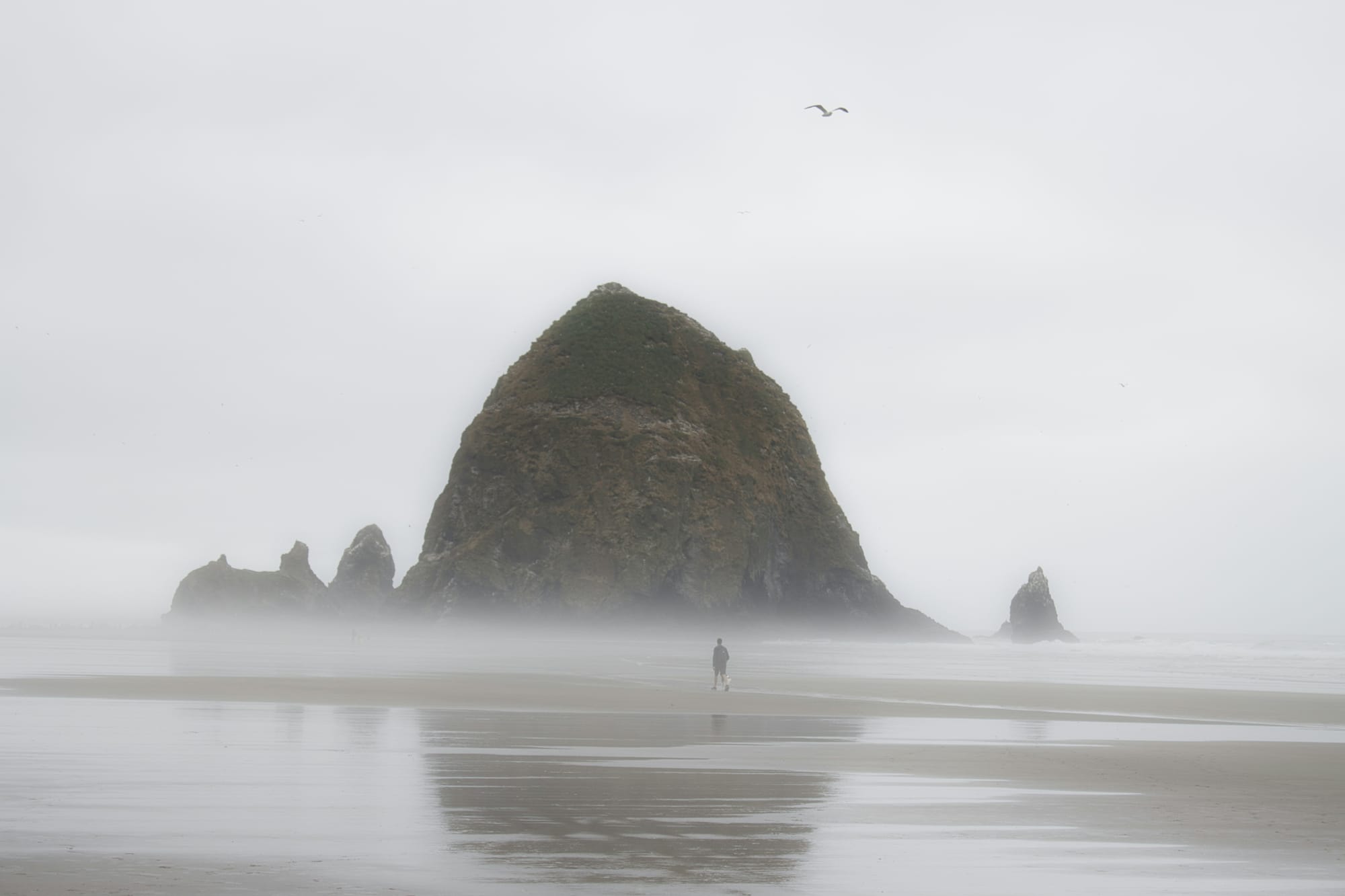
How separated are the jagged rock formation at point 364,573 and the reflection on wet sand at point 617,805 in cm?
11426

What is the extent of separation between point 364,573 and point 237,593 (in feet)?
57.3

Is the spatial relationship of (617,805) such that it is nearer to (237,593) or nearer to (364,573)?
(237,593)

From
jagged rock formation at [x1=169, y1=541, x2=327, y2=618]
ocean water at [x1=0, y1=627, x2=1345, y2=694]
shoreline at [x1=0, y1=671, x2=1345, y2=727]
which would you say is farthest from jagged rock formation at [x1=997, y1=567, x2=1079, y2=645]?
shoreline at [x1=0, y1=671, x2=1345, y2=727]

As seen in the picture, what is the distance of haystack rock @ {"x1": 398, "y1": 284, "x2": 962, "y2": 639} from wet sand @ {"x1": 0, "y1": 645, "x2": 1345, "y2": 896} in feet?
251

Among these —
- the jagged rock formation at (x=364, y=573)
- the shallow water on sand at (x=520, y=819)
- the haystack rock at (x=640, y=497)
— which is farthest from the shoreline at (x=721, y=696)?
the jagged rock formation at (x=364, y=573)

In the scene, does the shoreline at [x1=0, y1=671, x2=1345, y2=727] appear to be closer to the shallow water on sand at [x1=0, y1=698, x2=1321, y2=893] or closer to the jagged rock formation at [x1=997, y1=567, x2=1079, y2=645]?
the shallow water on sand at [x1=0, y1=698, x2=1321, y2=893]

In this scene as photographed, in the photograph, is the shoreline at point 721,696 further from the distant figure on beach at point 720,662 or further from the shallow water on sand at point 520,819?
the shallow water on sand at point 520,819

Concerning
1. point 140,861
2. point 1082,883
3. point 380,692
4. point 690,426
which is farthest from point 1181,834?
point 690,426

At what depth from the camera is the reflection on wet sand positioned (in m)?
10.1

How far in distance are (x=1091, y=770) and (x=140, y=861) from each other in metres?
12.4

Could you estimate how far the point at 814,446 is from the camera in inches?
5103

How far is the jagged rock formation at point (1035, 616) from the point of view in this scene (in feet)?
410

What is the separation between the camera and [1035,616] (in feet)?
416

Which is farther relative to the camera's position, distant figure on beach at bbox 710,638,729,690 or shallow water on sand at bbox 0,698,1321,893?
distant figure on beach at bbox 710,638,729,690
